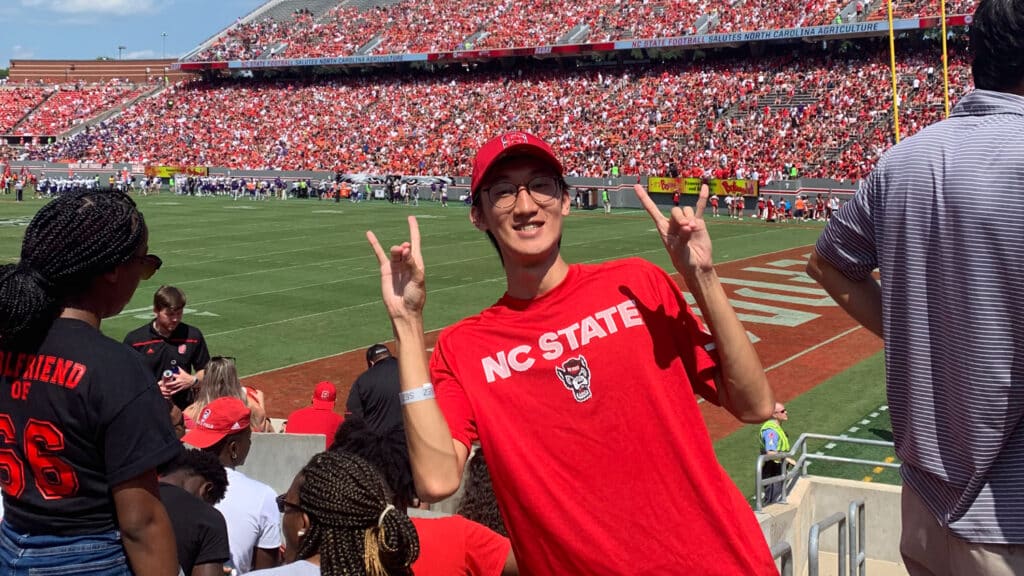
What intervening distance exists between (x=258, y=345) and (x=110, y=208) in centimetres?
1385

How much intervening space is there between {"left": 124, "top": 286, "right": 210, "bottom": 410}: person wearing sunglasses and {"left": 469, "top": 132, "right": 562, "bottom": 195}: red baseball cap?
556cm

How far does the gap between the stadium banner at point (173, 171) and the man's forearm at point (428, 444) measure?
59.0 metres

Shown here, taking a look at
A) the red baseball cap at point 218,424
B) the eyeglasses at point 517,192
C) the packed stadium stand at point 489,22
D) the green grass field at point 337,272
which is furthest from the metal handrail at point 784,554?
the packed stadium stand at point 489,22

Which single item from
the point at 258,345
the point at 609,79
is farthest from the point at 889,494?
the point at 609,79

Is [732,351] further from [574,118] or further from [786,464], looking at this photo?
[574,118]

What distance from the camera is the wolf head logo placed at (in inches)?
97.3

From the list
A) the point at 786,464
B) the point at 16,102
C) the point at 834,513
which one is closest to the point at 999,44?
the point at 834,513

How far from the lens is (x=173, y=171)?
196 ft

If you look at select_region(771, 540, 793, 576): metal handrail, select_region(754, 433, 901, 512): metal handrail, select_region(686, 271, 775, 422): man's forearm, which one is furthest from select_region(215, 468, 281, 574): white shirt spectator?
select_region(754, 433, 901, 512): metal handrail

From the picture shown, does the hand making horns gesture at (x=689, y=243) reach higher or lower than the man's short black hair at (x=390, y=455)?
higher

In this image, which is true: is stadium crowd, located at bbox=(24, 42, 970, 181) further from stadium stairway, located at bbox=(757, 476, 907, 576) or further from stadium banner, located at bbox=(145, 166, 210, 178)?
stadium stairway, located at bbox=(757, 476, 907, 576)

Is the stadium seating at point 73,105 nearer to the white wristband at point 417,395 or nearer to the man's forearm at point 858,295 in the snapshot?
the white wristband at point 417,395

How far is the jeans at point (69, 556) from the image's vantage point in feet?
8.98

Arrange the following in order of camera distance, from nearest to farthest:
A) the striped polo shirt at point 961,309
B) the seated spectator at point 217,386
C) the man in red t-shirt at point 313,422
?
the striped polo shirt at point 961,309 < the seated spectator at point 217,386 < the man in red t-shirt at point 313,422
